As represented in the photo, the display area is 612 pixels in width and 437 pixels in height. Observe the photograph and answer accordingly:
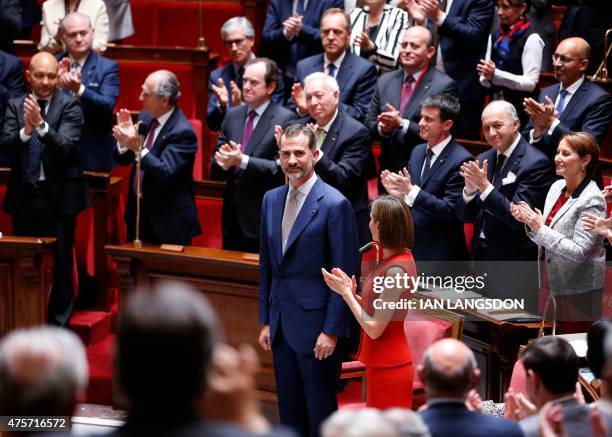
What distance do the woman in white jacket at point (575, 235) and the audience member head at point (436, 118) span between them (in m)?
0.69

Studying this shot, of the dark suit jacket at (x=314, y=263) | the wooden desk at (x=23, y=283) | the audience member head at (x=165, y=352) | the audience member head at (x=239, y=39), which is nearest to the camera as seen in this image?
the audience member head at (x=165, y=352)

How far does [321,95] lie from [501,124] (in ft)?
2.61

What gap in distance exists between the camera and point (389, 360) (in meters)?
3.42

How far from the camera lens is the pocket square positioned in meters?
4.36

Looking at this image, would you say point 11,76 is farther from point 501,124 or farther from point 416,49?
point 501,124

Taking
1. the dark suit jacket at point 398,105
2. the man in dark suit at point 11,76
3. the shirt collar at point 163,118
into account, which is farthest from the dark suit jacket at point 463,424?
the man in dark suit at point 11,76

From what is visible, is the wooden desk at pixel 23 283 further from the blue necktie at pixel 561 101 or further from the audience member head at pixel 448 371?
the audience member head at pixel 448 371

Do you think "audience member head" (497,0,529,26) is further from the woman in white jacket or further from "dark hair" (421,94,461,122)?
the woman in white jacket

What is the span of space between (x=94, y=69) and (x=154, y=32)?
1.59m

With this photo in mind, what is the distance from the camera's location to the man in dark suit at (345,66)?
5.22 meters

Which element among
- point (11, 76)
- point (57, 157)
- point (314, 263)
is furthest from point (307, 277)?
point (11, 76)

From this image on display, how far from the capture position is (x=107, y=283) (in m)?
5.36

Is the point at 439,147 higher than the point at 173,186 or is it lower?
higher

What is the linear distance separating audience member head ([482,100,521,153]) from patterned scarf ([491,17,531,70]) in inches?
39.7
